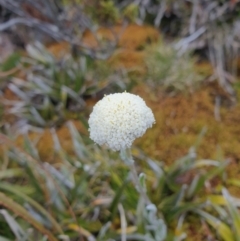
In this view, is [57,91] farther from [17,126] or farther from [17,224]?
[17,224]

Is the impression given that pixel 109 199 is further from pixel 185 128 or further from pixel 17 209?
pixel 185 128

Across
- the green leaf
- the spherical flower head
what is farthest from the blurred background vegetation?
the spherical flower head

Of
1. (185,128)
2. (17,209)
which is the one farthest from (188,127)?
(17,209)

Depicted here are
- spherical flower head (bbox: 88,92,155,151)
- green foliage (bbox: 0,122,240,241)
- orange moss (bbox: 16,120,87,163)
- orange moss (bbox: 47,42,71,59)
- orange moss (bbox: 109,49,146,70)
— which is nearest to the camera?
spherical flower head (bbox: 88,92,155,151)

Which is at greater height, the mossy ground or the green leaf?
the mossy ground

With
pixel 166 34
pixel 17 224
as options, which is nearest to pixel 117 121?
pixel 17 224

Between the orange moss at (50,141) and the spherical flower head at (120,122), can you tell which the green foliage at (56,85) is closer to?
the orange moss at (50,141)

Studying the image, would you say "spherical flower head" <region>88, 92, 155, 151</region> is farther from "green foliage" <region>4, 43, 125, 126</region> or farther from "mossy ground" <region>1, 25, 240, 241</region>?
"green foliage" <region>4, 43, 125, 126</region>
